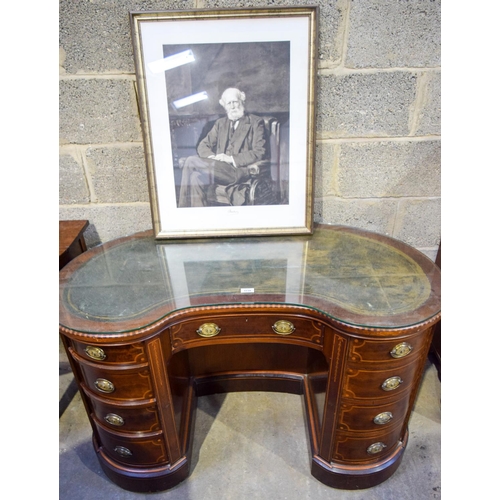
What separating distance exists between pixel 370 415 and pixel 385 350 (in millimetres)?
326

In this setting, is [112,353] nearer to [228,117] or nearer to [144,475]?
[144,475]

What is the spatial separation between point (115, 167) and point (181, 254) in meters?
0.48

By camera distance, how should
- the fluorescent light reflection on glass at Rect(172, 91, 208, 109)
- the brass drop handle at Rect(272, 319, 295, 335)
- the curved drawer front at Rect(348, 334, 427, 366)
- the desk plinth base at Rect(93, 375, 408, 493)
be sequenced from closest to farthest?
1. the curved drawer front at Rect(348, 334, 427, 366)
2. the brass drop handle at Rect(272, 319, 295, 335)
3. the fluorescent light reflection on glass at Rect(172, 91, 208, 109)
4. the desk plinth base at Rect(93, 375, 408, 493)

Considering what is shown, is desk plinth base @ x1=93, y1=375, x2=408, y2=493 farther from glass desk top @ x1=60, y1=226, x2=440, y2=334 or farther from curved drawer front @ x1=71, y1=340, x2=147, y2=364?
glass desk top @ x1=60, y1=226, x2=440, y2=334

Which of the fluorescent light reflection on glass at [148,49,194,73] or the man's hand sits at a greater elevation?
the fluorescent light reflection on glass at [148,49,194,73]

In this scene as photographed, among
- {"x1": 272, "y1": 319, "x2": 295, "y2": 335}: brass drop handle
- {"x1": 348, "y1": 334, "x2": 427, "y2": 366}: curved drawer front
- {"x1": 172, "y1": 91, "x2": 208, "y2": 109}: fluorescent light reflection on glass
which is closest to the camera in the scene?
{"x1": 348, "y1": 334, "x2": 427, "y2": 366}: curved drawer front

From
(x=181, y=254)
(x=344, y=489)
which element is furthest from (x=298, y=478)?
(x=181, y=254)

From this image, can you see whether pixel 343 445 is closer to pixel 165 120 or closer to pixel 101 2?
pixel 165 120

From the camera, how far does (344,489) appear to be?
159cm

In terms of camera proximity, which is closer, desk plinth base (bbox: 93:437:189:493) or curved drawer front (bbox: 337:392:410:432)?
curved drawer front (bbox: 337:392:410:432)

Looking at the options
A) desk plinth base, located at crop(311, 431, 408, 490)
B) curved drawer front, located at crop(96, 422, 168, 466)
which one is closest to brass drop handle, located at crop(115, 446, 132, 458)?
curved drawer front, located at crop(96, 422, 168, 466)

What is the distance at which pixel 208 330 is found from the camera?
135 cm

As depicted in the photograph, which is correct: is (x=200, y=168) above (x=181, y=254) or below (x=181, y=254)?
above

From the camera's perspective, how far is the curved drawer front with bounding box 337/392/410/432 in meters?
1.39
